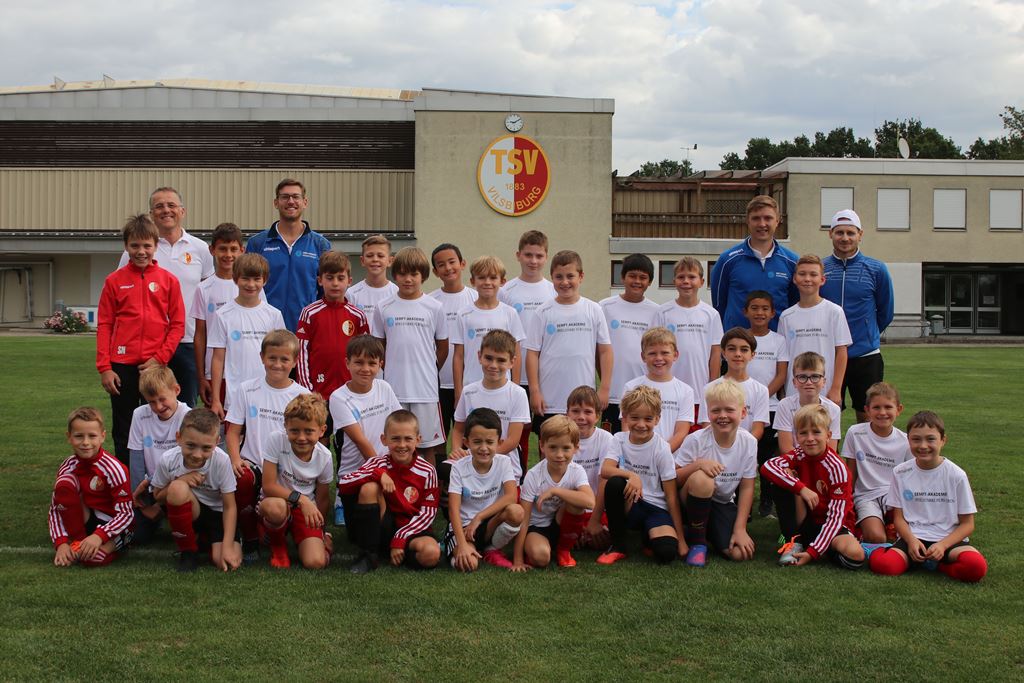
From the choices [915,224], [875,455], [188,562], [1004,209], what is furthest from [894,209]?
[188,562]

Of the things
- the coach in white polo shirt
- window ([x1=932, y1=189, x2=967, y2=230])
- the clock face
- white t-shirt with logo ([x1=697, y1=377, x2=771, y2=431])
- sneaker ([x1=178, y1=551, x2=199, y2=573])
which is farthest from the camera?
window ([x1=932, y1=189, x2=967, y2=230])

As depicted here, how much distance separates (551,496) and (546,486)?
0.07 meters

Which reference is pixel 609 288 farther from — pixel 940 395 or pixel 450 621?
pixel 450 621

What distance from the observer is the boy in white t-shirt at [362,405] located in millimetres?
5406

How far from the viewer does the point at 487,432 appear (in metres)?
5.04

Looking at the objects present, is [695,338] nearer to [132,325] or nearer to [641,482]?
[641,482]

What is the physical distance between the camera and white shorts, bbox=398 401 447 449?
19.8ft

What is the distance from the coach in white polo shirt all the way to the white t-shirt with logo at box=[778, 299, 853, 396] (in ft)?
13.1

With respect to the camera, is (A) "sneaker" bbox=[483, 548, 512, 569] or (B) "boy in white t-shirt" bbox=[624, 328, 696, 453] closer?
(A) "sneaker" bbox=[483, 548, 512, 569]

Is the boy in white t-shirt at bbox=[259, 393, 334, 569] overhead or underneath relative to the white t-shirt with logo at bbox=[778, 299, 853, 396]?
underneath

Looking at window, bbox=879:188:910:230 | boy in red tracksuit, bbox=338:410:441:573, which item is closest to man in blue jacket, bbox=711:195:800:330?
boy in red tracksuit, bbox=338:410:441:573

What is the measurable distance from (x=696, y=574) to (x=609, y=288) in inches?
1097

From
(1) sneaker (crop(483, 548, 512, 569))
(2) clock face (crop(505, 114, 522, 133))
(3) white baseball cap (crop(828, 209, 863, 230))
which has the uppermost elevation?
(2) clock face (crop(505, 114, 522, 133))

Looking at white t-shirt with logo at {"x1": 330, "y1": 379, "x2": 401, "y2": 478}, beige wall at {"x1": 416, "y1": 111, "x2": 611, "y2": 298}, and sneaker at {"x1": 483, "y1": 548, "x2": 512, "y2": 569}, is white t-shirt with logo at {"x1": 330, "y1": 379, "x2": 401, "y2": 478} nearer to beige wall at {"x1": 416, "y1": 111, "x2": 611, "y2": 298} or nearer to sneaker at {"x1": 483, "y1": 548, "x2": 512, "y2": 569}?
sneaker at {"x1": 483, "y1": 548, "x2": 512, "y2": 569}
